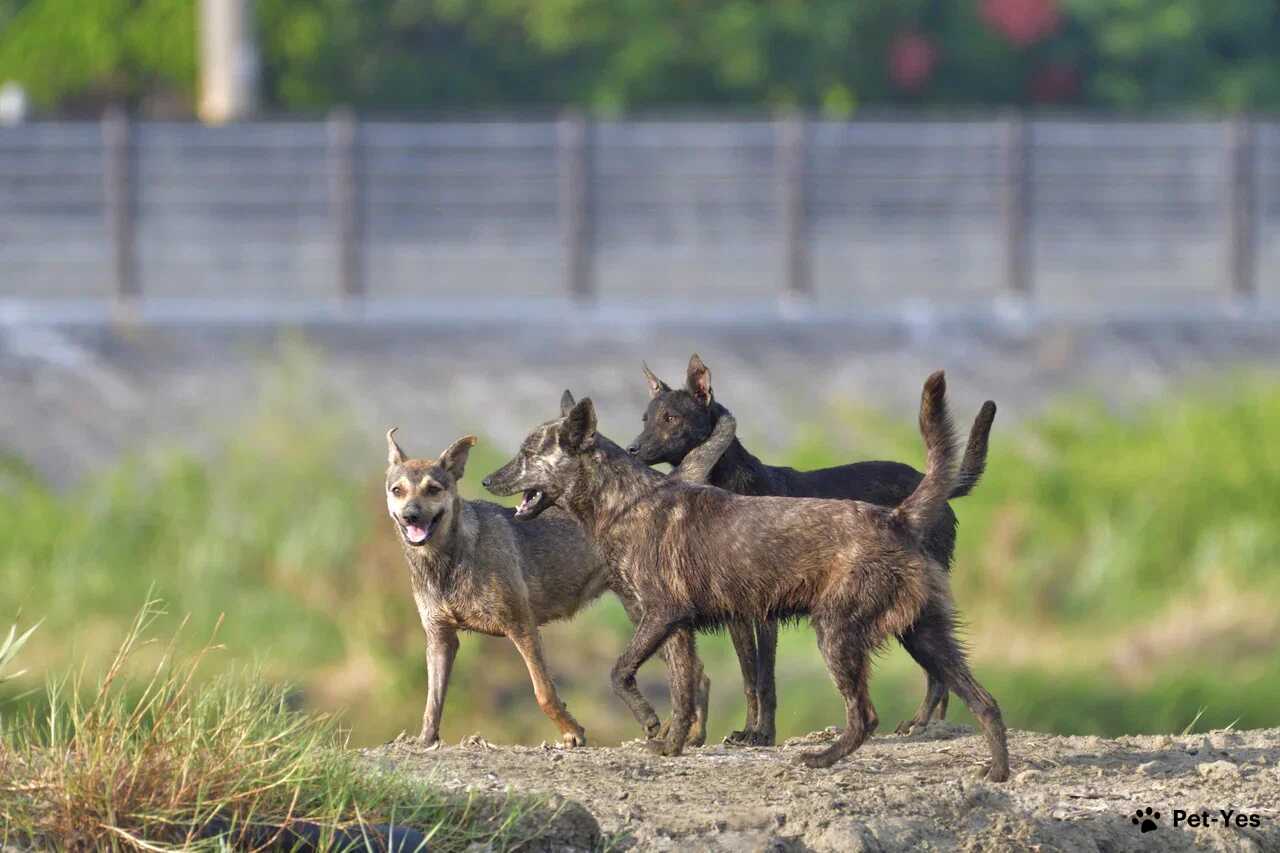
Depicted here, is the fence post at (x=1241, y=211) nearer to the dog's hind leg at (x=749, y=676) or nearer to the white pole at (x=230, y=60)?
the white pole at (x=230, y=60)

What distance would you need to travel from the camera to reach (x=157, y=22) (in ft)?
85.6

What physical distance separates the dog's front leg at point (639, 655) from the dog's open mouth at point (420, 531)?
2.67 ft

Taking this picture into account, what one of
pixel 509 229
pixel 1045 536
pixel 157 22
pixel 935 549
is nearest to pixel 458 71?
pixel 157 22

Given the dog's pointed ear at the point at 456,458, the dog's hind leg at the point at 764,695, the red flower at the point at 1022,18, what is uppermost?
the red flower at the point at 1022,18

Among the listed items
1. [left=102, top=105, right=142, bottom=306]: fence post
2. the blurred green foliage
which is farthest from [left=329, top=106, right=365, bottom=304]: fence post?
the blurred green foliage

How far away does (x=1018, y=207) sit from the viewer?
2120cm

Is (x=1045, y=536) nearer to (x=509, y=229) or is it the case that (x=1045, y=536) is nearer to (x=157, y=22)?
(x=509, y=229)

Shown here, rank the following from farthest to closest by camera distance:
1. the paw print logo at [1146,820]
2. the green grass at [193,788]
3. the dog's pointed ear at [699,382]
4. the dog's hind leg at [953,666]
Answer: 1. the dog's pointed ear at [699,382]
2. the dog's hind leg at [953,666]
3. the paw print logo at [1146,820]
4. the green grass at [193,788]

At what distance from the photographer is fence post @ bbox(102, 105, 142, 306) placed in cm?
2041

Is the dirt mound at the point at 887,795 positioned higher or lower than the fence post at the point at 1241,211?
lower

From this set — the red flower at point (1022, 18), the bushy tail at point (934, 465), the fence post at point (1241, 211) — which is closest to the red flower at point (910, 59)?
the red flower at point (1022, 18)

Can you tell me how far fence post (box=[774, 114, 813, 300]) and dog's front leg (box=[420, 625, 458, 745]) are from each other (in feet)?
41.4

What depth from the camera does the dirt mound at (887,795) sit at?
7.26m

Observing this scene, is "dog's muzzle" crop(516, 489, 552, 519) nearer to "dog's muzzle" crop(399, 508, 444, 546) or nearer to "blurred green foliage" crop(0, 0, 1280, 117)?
"dog's muzzle" crop(399, 508, 444, 546)
